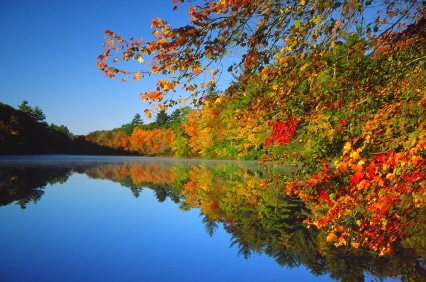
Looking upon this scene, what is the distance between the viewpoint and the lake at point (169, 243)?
576cm

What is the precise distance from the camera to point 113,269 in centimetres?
583

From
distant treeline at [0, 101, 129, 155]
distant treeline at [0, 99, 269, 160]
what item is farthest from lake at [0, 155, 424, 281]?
distant treeline at [0, 101, 129, 155]

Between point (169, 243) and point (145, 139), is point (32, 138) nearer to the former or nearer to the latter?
point (145, 139)

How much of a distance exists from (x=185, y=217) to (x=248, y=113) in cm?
518

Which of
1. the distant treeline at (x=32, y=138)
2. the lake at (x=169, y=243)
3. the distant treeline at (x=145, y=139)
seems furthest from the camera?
the distant treeline at (x=32, y=138)

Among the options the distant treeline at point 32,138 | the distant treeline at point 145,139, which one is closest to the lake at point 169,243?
the distant treeline at point 145,139

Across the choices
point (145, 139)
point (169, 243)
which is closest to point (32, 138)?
point (145, 139)

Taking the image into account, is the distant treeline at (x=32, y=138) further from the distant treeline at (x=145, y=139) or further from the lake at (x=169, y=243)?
the lake at (x=169, y=243)

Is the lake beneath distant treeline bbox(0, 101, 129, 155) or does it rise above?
beneath

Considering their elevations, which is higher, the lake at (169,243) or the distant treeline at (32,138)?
the distant treeline at (32,138)

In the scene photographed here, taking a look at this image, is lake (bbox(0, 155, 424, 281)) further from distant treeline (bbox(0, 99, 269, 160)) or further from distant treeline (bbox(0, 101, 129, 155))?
distant treeline (bbox(0, 101, 129, 155))

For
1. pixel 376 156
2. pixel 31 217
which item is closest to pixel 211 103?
pixel 376 156

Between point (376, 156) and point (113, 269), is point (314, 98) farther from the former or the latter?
point (113, 269)

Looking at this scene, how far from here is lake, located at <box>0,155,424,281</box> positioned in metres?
5.76
